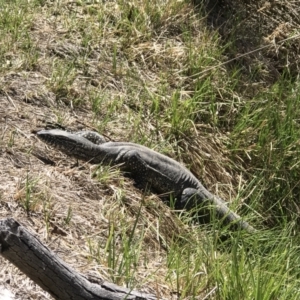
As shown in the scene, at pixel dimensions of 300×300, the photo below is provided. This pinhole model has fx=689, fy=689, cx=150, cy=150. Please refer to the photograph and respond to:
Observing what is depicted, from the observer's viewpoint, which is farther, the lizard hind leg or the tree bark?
the lizard hind leg

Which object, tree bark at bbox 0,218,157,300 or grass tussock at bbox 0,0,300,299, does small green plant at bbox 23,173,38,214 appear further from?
tree bark at bbox 0,218,157,300

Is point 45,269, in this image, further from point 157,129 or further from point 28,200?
point 157,129

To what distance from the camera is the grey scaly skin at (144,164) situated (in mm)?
4816

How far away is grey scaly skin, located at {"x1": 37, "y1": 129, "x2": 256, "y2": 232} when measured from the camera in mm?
4816

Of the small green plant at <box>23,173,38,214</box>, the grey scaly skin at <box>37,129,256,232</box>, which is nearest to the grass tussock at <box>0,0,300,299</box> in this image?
the small green plant at <box>23,173,38,214</box>

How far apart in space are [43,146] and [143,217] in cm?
93

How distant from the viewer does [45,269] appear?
2678 mm

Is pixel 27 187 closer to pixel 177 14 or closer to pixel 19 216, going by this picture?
pixel 19 216

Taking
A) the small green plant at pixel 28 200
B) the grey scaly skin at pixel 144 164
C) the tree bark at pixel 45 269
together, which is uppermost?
the tree bark at pixel 45 269

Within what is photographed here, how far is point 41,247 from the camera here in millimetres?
2652

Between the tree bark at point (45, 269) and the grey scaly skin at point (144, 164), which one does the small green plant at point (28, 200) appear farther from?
the tree bark at point (45, 269)

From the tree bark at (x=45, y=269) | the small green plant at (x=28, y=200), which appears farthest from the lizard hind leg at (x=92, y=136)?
the tree bark at (x=45, y=269)

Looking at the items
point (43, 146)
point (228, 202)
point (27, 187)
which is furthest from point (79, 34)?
point (27, 187)

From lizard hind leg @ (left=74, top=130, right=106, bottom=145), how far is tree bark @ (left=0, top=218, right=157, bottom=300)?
227cm
